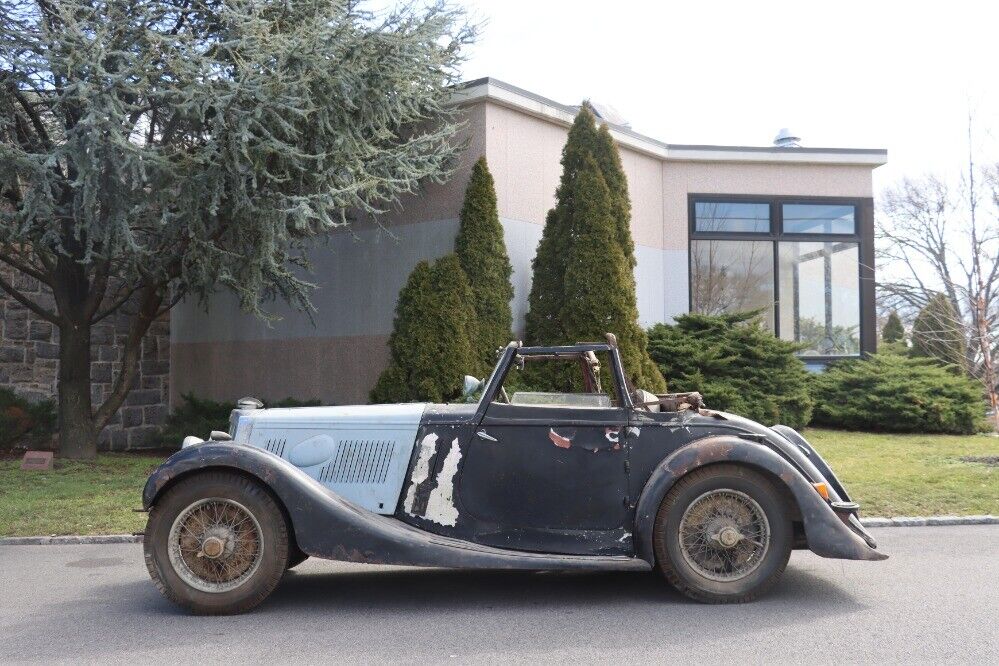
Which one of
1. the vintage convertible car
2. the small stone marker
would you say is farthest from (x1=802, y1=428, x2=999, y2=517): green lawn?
the small stone marker

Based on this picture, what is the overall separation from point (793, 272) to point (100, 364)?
12794 mm

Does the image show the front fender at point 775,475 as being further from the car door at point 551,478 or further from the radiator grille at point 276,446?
the radiator grille at point 276,446

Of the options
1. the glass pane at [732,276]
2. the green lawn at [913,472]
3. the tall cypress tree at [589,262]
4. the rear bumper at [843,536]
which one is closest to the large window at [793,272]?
the glass pane at [732,276]

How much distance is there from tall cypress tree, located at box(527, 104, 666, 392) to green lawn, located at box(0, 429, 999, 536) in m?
3.12

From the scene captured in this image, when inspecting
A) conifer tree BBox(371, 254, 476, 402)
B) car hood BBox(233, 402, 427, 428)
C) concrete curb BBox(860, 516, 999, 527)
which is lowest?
concrete curb BBox(860, 516, 999, 527)

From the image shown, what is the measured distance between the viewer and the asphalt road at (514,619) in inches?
187

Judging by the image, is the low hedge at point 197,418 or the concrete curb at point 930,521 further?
the low hedge at point 197,418

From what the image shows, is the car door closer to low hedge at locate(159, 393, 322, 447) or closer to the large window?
low hedge at locate(159, 393, 322, 447)

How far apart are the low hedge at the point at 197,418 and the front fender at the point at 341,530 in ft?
29.9

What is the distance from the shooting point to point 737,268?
58.5 ft

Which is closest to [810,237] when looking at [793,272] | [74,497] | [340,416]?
[793,272]

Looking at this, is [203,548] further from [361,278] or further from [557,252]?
[361,278]

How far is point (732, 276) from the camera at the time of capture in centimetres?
1791

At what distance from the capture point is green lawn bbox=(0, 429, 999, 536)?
8.96 metres
